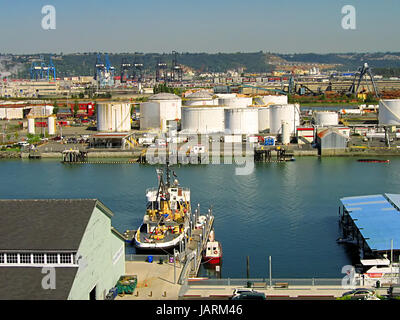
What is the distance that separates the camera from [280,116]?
631 inches

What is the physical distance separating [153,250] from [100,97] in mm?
26426

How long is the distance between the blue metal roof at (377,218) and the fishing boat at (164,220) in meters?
1.84

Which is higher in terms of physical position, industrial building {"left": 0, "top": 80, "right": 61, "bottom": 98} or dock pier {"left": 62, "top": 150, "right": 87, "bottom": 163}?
industrial building {"left": 0, "top": 80, "right": 61, "bottom": 98}

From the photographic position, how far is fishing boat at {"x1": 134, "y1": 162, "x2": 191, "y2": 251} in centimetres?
579

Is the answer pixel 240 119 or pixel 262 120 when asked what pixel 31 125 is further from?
pixel 262 120

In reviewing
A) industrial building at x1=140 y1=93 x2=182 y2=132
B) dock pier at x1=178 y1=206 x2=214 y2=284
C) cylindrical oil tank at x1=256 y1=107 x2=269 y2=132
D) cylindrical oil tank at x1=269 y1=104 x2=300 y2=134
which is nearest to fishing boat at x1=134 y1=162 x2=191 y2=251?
dock pier at x1=178 y1=206 x2=214 y2=284

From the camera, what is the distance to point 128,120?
17672 millimetres

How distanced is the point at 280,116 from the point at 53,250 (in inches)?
527

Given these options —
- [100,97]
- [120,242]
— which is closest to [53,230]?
[120,242]

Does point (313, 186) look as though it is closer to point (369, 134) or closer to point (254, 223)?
point (254, 223)

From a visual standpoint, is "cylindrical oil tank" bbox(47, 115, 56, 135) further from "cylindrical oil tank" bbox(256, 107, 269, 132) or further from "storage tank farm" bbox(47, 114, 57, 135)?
"cylindrical oil tank" bbox(256, 107, 269, 132)

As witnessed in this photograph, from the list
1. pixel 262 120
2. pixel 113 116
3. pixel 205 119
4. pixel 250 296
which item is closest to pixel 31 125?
pixel 113 116

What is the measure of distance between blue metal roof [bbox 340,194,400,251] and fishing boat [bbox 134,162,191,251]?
1.84 meters

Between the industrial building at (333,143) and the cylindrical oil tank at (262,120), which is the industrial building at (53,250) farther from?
the cylindrical oil tank at (262,120)
